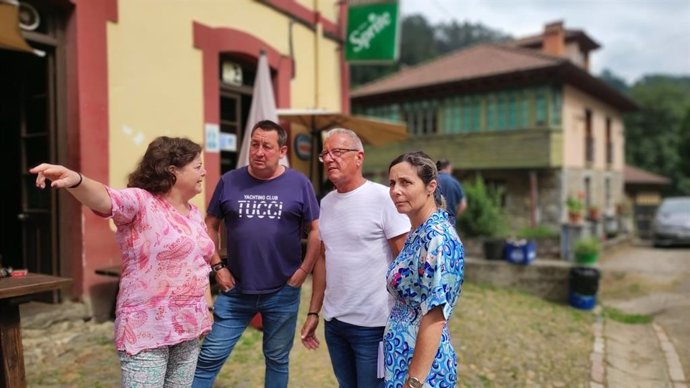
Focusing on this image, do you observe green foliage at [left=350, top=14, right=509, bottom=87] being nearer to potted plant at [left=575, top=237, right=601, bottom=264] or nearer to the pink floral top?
potted plant at [left=575, top=237, right=601, bottom=264]

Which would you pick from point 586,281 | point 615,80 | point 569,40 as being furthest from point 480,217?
point 615,80

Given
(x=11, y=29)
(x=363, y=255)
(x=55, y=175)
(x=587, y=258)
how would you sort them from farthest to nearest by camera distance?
1. (x=587, y=258)
2. (x=11, y=29)
3. (x=363, y=255)
4. (x=55, y=175)

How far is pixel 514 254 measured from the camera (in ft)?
28.8

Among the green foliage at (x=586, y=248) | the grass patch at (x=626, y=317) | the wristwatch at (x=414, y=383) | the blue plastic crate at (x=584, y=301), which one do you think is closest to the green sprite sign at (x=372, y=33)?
the blue plastic crate at (x=584, y=301)

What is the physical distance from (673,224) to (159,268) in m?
17.4

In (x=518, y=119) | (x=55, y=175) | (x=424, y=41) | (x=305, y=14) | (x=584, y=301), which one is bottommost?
(x=584, y=301)

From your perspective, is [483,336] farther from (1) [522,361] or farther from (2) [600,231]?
(2) [600,231]

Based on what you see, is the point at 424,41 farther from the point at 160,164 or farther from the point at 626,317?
the point at 160,164

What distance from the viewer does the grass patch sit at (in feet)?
23.1

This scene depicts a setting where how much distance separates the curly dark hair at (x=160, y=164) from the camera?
222cm

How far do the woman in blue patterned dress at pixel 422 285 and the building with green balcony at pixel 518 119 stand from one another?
50.6 ft

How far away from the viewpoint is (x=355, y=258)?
8.17ft

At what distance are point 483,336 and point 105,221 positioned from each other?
420 cm

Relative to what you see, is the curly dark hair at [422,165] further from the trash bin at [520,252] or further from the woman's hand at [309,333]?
the trash bin at [520,252]
